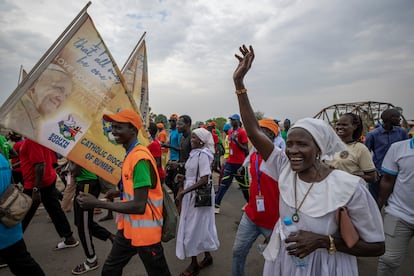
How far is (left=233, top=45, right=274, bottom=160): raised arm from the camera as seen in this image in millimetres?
1845

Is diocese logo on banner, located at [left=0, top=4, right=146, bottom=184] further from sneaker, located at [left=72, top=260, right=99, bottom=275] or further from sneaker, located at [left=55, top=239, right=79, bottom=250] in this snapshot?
sneaker, located at [left=55, top=239, right=79, bottom=250]

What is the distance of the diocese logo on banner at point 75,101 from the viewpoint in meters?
2.13

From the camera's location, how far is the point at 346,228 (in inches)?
52.3

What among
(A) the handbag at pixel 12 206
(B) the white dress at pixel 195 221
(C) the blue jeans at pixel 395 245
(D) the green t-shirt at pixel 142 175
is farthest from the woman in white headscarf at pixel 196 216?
(C) the blue jeans at pixel 395 245

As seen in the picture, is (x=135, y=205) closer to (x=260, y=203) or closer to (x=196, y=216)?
(x=260, y=203)

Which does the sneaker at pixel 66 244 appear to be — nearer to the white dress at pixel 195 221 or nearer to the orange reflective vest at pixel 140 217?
the white dress at pixel 195 221

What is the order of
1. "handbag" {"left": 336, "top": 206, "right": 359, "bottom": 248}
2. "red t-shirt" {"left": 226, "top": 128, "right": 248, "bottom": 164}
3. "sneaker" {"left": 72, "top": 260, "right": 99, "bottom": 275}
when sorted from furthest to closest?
"red t-shirt" {"left": 226, "top": 128, "right": 248, "bottom": 164} → "sneaker" {"left": 72, "top": 260, "right": 99, "bottom": 275} → "handbag" {"left": 336, "top": 206, "right": 359, "bottom": 248}

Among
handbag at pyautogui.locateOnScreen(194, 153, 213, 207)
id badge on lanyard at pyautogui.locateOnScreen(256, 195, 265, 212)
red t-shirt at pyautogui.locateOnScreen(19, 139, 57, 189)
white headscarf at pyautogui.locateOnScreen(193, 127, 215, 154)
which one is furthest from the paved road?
white headscarf at pyautogui.locateOnScreen(193, 127, 215, 154)

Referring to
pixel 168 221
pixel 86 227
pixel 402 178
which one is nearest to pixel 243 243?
pixel 168 221

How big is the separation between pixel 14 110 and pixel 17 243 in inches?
50.4

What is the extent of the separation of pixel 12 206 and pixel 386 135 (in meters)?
5.86

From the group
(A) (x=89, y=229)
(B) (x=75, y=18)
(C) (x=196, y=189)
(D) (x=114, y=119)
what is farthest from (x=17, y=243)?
(B) (x=75, y=18)

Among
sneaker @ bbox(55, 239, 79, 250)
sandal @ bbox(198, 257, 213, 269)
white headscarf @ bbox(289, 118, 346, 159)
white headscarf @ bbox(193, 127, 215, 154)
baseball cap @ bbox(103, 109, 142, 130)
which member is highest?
baseball cap @ bbox(103, 109, 142, 130)

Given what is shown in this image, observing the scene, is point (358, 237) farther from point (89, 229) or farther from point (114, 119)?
point (89, 229)
